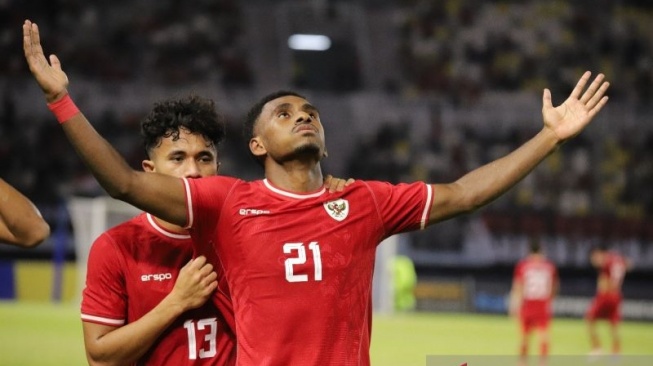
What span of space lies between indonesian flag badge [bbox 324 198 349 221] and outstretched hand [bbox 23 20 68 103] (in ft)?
3.59

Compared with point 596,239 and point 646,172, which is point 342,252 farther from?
point 646,172

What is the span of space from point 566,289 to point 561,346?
26.4ft

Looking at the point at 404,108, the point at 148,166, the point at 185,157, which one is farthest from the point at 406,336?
the point at 185,157

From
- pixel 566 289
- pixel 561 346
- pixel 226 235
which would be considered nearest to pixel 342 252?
pixel 226 235

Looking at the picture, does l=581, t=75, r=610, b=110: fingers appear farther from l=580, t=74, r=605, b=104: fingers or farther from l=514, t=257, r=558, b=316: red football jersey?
l=514, t=257, r=558, b=316: red football jersey

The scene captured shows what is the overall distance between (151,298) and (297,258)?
0.79 metres

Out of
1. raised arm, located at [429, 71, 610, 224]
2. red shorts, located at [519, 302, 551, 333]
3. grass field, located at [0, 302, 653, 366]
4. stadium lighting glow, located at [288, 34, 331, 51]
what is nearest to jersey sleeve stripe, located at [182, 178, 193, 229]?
raised arm, located at [429, 71, 610, 224]

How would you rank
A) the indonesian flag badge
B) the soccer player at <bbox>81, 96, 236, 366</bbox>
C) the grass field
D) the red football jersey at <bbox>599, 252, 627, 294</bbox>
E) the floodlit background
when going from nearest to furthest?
the indonesian flag badge
the soccer player at <bbox>81, 96, 236, 366</bbox>
the grass field
the red football jersey at <bbox>599, 252, 627, 294</bbox>
the floodlit background

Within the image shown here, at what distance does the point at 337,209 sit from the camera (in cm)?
410

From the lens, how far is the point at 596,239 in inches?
1114

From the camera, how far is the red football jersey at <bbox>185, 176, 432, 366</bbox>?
12.8ft

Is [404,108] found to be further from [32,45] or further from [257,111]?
[32,45]

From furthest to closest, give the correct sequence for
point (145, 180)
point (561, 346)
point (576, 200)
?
point (576, 200) < point (561, 346) < point (145, 180)

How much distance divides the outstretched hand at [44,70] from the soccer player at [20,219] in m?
0.38
